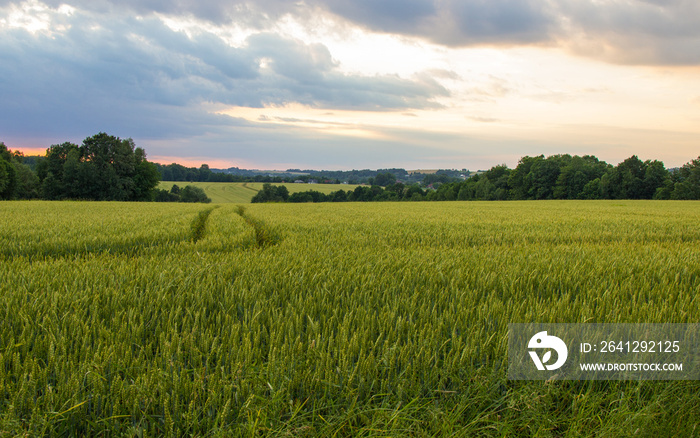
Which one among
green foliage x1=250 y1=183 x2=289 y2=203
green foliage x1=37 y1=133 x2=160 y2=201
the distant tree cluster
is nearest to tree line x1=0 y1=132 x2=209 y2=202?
green foliage x1=37 y1=133 x2=160 y2=201

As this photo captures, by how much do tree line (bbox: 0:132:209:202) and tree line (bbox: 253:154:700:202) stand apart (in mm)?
27805

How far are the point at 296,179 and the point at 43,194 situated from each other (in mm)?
87167

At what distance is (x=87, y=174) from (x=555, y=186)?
3823 inches

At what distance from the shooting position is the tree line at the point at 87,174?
57.4m

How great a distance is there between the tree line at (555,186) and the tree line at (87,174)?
27.8 m

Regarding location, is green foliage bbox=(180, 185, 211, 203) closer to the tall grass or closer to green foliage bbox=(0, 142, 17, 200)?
green foliage bbox=(0, 142, 17, 200)

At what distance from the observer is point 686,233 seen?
8109 mm

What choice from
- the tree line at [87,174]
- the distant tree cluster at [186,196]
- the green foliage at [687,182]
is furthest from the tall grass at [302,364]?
the green foliage at [687,182]

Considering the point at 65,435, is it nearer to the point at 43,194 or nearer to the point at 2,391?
the point at 2,391

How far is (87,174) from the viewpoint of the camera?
58.1 meters

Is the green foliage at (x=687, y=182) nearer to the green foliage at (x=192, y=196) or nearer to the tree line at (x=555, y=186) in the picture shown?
the tree line at (x=555, y=186)

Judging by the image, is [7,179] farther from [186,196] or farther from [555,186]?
[555,186]

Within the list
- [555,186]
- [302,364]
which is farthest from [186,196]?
[302,364]

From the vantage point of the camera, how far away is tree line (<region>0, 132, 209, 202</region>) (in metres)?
57.4
